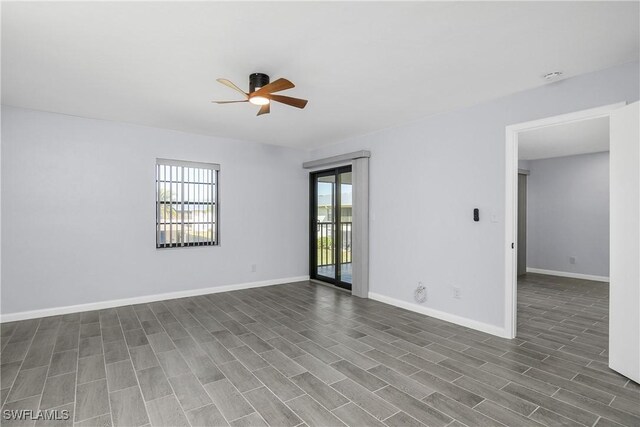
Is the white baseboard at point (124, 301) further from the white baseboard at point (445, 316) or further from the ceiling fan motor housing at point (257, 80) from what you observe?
the ceiling fan motor housing at point (257, 80)

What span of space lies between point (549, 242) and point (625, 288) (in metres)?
5.16

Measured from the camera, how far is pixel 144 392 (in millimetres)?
2334

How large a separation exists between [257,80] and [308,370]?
99.7 inches

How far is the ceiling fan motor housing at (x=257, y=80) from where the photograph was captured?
9.39 ft

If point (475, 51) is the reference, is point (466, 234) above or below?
below

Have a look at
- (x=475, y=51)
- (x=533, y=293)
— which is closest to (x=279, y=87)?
(x=475, y=51)

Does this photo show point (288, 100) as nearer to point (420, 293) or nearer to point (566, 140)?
point (420, 293)

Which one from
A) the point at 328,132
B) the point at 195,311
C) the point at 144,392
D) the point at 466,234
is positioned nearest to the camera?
the point at 144,392

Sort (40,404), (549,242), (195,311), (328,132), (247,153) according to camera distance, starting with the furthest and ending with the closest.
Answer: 1. (549,242)
2. (247,153)
3. (328,132)
4. (195,311)
5. (40,404)

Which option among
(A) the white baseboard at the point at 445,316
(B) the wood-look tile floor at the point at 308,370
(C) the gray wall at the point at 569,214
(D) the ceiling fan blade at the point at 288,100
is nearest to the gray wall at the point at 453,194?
(A) the white baseboard at the point at 445,316

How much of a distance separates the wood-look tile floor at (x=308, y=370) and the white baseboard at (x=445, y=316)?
130mm

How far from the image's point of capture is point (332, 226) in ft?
19.5

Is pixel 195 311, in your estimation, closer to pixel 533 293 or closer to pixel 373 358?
pixel 373 358

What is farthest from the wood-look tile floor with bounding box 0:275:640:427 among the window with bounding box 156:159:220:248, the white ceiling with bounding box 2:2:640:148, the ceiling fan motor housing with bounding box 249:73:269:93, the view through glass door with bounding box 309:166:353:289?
the white ceiling with bounding box 2:2:640:148
